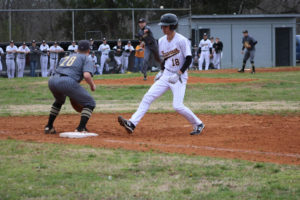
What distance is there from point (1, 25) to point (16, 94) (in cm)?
1081

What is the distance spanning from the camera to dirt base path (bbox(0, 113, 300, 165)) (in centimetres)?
711

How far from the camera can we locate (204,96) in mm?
16172

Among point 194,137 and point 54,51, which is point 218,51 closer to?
point 54,51

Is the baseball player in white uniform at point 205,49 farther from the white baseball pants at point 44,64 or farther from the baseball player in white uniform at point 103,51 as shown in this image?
the white baseball pants at point 44,64

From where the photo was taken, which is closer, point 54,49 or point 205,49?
point 54,49

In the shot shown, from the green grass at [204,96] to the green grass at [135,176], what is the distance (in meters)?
5.94

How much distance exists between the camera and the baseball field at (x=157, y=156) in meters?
5.04

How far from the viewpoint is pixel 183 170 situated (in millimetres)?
5812

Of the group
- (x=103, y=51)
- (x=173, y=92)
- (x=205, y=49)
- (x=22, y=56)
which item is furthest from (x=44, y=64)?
(x=173, y=92)

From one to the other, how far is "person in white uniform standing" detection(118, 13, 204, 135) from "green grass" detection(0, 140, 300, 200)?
5.67 feet

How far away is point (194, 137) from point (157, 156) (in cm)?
193

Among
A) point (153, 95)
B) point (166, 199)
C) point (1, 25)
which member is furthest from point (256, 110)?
point (1, 25)

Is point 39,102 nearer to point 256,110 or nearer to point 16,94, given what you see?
point 16,94

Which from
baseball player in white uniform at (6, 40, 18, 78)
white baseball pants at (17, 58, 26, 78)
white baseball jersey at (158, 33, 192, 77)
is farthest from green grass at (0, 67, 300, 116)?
white baseball pants at (17, 58, 26, 78)
